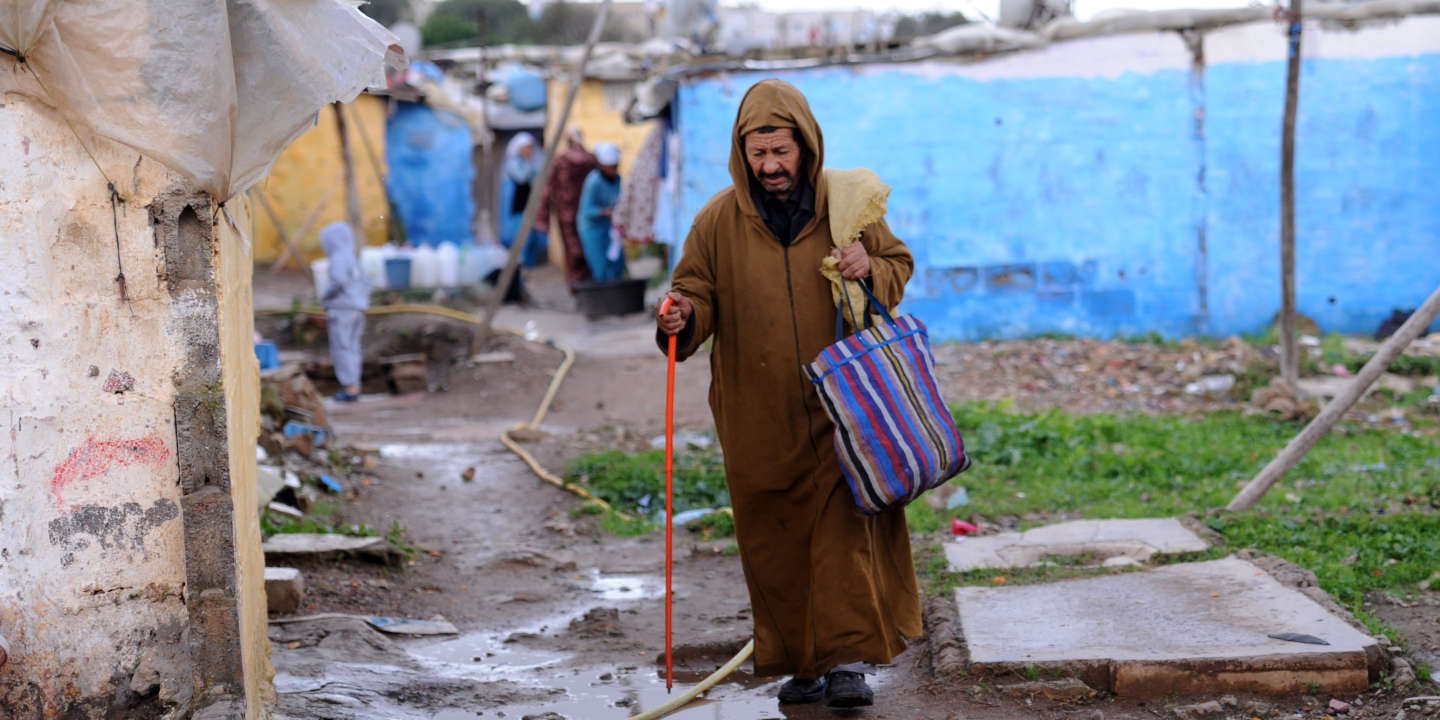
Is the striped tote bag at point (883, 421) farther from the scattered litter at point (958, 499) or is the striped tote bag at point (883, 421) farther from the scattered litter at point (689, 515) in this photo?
the scattered litter at point (689, 515)

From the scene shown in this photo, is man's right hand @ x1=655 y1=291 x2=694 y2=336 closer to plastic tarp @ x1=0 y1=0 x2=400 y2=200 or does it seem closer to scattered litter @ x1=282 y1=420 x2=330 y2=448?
plastic tarp @ x1=0 y1=0 x2=400 y2=200

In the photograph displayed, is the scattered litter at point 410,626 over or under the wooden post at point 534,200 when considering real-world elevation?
under

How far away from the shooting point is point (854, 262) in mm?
3635

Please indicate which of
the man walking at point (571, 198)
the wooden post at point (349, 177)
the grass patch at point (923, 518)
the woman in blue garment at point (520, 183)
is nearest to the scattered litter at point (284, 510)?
the grass patch at point (923, 518)

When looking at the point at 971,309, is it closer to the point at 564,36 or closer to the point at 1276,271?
the point at 1276,271

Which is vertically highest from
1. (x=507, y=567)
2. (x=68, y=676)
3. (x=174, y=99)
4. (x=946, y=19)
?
(x=946, y=19)

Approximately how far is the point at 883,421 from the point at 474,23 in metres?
36.2

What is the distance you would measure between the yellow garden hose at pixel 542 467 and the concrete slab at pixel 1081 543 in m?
1.24

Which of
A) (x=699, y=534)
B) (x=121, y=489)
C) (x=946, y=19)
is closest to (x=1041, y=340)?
(x=699, y=534)

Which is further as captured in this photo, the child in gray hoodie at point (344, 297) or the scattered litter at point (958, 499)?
the child in gray hoodie at point (344, 297)

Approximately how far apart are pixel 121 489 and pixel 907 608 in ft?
7.01

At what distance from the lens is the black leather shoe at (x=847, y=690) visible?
368cm

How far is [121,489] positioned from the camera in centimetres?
284

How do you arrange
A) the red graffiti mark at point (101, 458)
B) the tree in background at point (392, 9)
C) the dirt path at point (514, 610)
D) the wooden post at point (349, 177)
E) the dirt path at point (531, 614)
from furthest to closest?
1. the tree in background at point (392, 9)
2. the wooden post at point (349, 177)
3. the dirt path at point (514, 610)
4. the dirt path at point (531, 614)
5. the red graffiti mark at point (101, 458)
